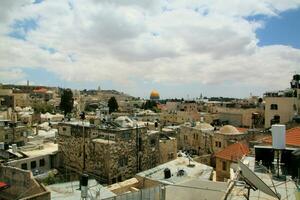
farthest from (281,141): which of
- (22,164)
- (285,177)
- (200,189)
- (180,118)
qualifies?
(180,118)

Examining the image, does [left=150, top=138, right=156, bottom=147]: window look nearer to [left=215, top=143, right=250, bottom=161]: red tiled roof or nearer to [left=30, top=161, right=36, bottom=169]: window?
[left=215, top=143, right=250, bottom=161]: red tiled roof

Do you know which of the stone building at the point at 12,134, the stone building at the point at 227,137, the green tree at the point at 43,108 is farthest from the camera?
the green tree at the point at 43,108

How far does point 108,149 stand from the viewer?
24.1m

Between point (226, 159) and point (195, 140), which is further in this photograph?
point (195, 140)

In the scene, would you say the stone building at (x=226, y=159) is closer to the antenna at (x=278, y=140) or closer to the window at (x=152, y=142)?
the window at (x=152, y=142)

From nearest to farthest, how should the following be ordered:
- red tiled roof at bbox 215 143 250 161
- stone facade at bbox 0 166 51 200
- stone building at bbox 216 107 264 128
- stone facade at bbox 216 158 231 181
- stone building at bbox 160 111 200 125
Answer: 1. stone facade at bbox 0 166 51 200
2. red tiled roof at bbox 215 143 250 161
3. stone facade at bbox 216 158 231 181
4. stone building at bbox 216 107 264 128
5. stone building at bbox 160 111 200 125

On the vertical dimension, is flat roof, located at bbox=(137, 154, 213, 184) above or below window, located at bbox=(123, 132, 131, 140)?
below

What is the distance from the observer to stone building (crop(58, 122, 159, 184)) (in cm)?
2455

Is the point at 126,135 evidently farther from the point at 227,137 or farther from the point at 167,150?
the point at 227,137

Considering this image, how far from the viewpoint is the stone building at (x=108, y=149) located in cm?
2455

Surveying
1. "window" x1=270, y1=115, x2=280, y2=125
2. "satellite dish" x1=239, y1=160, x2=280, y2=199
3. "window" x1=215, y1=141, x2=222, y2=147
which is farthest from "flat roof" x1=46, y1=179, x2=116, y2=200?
"window" x1=270, y1=115, x2=280, y2=125

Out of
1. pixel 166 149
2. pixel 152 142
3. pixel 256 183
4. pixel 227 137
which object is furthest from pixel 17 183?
pixel 227 137

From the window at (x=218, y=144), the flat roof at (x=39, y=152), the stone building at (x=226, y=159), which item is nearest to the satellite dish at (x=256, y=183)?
the stone building at (x=226, y=159)

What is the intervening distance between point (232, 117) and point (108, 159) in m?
40.5
